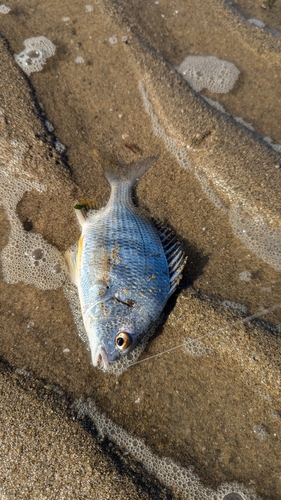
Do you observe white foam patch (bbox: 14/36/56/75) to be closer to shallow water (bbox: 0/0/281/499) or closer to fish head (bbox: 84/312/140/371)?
shallow water (bbox: 0/0/281/499)

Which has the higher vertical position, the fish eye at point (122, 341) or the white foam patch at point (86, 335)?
the fish eye at point (122, 341)

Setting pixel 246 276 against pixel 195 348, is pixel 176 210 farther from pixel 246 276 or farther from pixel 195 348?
pixel 195 348

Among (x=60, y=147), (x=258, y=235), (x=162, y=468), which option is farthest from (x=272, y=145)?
(x=162, y=468)

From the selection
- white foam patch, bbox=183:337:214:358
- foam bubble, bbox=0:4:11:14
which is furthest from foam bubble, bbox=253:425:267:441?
foam bubble, bbox=0:4:11:14

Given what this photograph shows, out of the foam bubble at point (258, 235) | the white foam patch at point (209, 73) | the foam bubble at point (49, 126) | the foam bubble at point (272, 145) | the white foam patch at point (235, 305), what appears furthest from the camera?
the white foam patch at point (209, 73)

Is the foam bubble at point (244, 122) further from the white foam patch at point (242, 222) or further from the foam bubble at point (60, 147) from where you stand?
the foam bubble at point (60, 147)

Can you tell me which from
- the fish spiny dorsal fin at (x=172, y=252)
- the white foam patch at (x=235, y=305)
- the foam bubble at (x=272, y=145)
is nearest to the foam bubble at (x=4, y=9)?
the fish spiny dorsal fin at (x=172, y=252)

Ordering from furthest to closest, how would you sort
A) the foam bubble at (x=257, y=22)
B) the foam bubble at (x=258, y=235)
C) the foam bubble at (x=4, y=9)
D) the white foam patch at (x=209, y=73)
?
the foam bubble at (x=257, y=22)
the white foam patch at (x=209, y=73)
the foam bubble at (x=4, y=9)
the foam bubble at (x=258, y=235)
